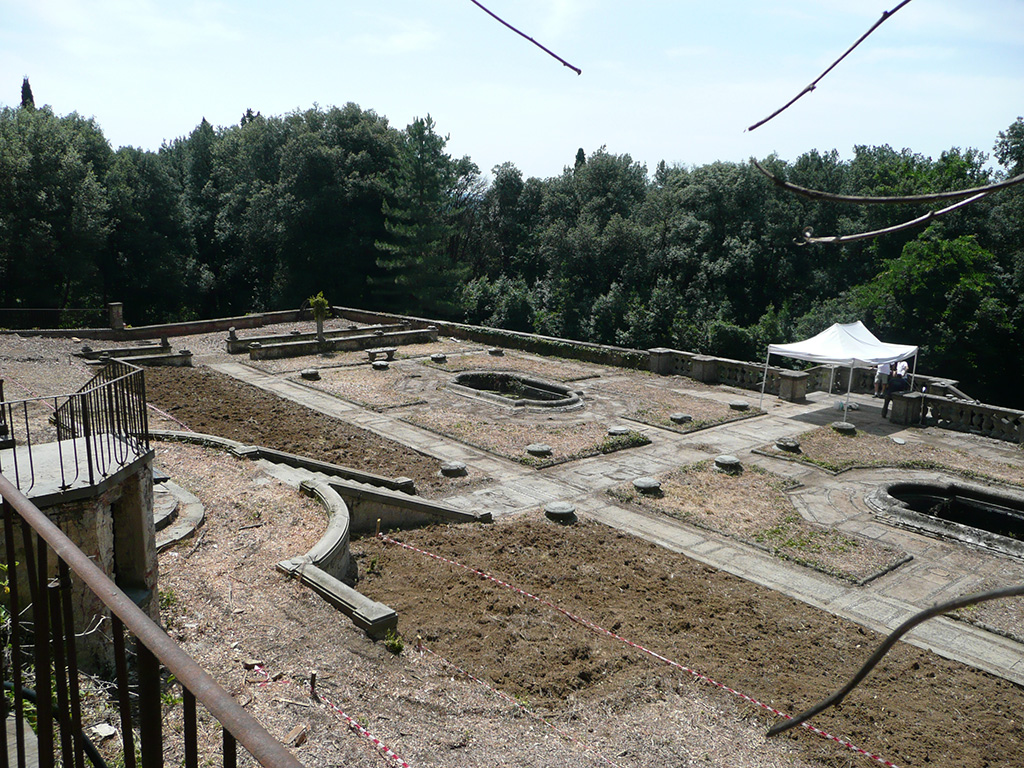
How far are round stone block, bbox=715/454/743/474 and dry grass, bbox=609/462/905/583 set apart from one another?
0.11 metres

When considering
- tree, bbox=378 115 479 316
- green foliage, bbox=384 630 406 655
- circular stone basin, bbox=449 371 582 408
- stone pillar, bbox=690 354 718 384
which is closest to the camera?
green foliage, bbox=384 630 406 655

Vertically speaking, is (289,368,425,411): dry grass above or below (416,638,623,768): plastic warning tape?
above

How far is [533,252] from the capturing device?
48.8 meters

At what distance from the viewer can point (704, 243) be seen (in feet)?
132

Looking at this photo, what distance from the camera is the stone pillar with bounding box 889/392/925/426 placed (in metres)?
17.5

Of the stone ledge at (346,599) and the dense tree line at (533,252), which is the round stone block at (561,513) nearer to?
the stone ledge at (346,599)

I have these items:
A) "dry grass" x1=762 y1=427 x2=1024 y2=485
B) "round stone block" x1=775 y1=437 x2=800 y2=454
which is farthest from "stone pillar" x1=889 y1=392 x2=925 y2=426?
"round stone block" x1=775 y1=437 x2=800 y2=454

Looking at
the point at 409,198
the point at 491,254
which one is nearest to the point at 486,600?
the point at 409,198

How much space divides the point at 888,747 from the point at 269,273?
44349 mm

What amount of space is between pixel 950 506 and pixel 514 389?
1161 cm

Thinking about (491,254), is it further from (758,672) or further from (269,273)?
(758,672)

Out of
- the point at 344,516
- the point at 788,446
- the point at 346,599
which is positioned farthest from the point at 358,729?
the point at 788,446

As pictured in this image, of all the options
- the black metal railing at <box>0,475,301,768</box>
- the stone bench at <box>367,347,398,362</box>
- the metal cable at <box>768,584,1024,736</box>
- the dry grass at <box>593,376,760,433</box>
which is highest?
the metal cable at <box>768,584,1024,736</box>

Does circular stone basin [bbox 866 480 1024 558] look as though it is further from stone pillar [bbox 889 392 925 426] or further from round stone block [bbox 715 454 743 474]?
stone pillar [bbox 889 392 925 426]
